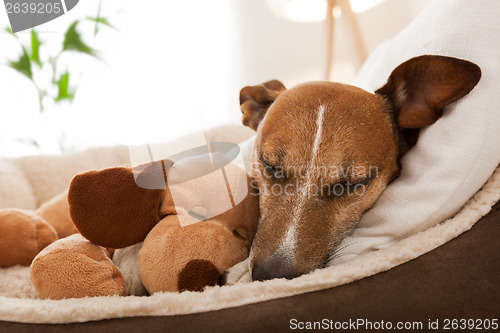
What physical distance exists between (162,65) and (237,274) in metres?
1.57

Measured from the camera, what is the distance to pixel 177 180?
2.81 ft

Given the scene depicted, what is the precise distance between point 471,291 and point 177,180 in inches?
24.3

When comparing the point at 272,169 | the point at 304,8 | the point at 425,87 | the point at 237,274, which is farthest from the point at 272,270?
the point at 304,8

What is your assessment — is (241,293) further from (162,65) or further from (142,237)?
(162,65)

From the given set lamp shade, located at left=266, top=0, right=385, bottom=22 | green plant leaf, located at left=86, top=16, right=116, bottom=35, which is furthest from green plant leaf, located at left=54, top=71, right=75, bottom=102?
lamp shade, located at left=266, top=0, right=385, bottom=22

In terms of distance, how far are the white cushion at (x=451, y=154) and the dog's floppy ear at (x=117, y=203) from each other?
0.44m

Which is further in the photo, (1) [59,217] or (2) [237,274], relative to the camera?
(1) [59,217]

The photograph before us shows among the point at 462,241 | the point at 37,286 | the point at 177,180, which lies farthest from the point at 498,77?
the point at 37,286

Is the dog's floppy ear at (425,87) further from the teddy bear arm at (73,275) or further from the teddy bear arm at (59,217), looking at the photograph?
the teddy bear arm at (59,217)

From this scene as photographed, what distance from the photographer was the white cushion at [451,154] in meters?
0.83

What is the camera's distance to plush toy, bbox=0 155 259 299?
764mm

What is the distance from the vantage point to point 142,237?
32.6 inches

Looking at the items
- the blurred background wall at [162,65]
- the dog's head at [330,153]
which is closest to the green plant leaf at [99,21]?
the blurred background wall at [162,65]

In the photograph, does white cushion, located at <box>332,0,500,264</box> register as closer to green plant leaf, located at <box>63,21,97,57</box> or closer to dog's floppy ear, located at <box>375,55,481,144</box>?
dog's floppy ear, located at <box>375,55,481,144</box>
